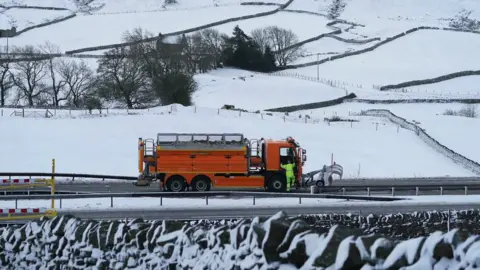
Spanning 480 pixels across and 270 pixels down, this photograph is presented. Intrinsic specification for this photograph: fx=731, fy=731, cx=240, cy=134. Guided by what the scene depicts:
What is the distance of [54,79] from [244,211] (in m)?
40.3

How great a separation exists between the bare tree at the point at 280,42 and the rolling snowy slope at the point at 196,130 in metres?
36.7

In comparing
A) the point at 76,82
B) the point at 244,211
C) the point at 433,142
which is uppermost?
the point at 76,82

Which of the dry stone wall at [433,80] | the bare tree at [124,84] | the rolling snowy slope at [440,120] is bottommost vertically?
the rolling snowy slope at [440,120]

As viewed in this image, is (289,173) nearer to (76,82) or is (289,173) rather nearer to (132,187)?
(132,187)

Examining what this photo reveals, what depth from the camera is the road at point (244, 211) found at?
20.0 m

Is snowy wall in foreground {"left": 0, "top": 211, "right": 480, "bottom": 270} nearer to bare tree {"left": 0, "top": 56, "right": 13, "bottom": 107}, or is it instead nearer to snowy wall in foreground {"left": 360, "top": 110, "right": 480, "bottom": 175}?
snowy wall in foreground {"left": 360, "top": 110, "right": 480, "bottom": 175}

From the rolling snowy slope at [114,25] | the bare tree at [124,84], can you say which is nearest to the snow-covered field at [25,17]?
the rolling snowy slope at [114,25]

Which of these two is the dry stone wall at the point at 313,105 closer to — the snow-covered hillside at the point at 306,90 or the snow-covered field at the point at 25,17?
the snow-covered hillside at the point at 306,90

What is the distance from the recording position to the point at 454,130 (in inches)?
1854

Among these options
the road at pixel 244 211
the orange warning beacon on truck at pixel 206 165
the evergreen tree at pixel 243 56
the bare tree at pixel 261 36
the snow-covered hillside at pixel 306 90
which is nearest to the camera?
the road at pixel 244 211

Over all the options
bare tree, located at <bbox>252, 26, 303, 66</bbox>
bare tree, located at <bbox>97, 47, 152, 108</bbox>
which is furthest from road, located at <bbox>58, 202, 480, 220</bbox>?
bare tree, located at <bbox>252, 26, 303, 66</bbox>

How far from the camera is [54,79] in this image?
57344 millimetres

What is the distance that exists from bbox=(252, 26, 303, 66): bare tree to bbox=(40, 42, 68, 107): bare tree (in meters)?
23.3

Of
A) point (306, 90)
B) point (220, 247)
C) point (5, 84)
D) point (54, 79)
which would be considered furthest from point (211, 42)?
point (220, 247)
